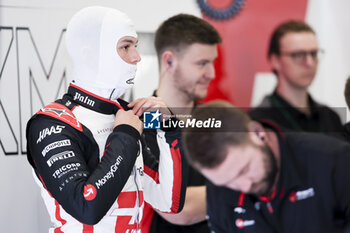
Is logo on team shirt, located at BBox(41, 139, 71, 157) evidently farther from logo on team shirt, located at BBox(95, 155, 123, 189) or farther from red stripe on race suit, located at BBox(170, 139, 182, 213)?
red stripe on race suit, located at BBox(170, 139, 182, 213)

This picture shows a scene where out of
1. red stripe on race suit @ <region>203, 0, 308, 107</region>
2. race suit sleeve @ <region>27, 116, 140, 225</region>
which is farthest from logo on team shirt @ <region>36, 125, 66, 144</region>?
red stripe on race suit @ <region>203, 0, 308, 107</region>

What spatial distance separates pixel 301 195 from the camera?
0.97 meters

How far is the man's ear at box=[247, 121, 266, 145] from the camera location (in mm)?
907

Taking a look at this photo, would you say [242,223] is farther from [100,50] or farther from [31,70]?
[31,70]

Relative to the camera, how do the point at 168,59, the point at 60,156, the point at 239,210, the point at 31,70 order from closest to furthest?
the point at 60,156 → the point at 239,210 → the point at 168,59 → the point at 31,70

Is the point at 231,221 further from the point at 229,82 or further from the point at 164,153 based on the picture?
the point at 229,82

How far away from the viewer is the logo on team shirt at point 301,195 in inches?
37.8

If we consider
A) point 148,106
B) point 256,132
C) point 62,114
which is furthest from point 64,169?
point 256,132

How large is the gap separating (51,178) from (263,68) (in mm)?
539

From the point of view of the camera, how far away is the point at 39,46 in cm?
149

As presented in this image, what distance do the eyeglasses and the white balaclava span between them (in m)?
0.44

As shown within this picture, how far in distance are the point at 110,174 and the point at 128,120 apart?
155mm

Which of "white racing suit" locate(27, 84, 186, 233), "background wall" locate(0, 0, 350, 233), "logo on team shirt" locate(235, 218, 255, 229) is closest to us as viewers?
"white racing suit" locate(27, 84, 186, 233)

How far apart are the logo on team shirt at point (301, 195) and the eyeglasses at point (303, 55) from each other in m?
0.29
